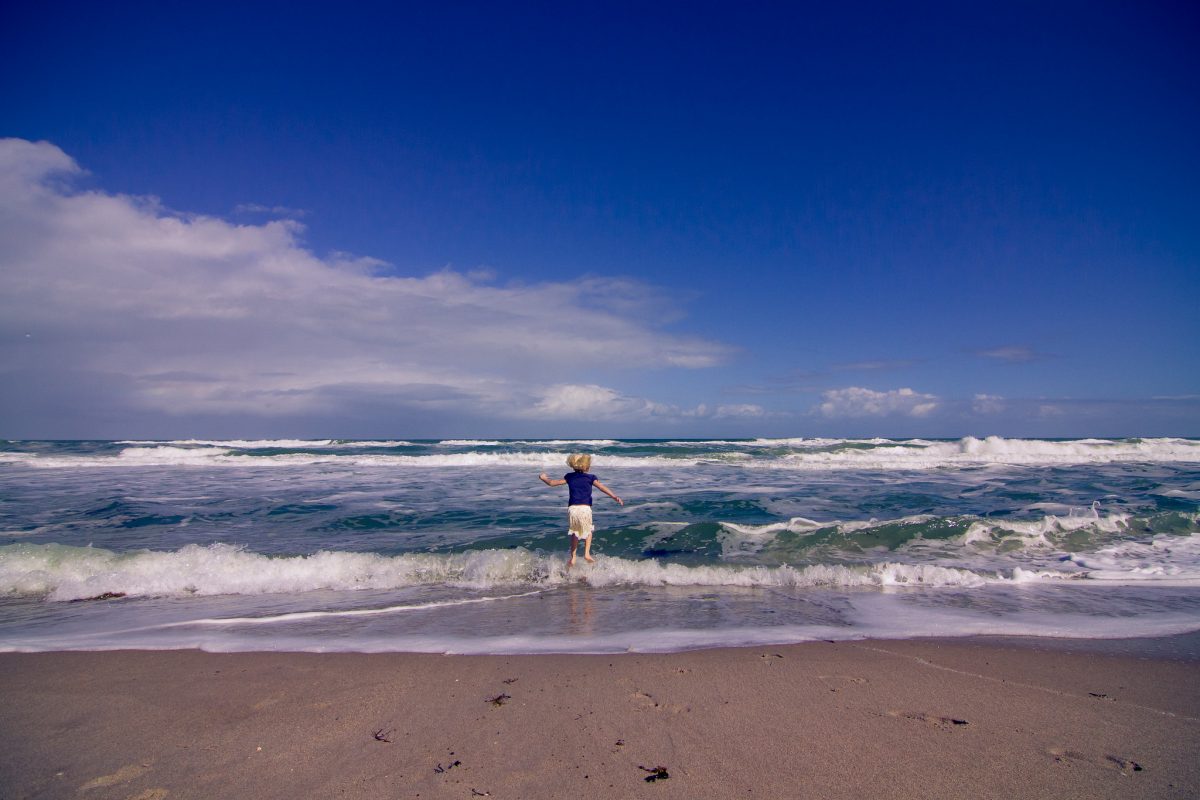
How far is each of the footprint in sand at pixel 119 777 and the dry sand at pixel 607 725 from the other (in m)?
0.01

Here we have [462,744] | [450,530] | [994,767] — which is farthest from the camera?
[450,530]

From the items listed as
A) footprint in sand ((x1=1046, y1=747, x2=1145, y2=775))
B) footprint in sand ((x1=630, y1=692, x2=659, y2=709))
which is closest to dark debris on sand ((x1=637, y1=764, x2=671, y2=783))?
footprint in sand ((x1=630, y1=692, x2=659, y2=709))

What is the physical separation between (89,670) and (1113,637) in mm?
9040

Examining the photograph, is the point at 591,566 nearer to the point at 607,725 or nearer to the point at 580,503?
the point at 580,503

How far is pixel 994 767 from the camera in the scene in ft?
10.5

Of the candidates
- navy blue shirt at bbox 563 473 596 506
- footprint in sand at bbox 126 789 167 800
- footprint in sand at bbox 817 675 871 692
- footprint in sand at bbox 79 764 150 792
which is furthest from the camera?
navy blue shirt at bbox 563 473 596 506

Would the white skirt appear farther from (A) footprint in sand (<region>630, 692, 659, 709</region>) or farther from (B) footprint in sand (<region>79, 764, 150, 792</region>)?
(B) footprint in sand (<region>79, 764, 150, 792</region>)

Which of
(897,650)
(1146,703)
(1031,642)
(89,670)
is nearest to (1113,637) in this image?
(1031,642)

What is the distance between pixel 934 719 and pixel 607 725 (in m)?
2.11

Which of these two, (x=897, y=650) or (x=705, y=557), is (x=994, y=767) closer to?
(x=897, y=650)

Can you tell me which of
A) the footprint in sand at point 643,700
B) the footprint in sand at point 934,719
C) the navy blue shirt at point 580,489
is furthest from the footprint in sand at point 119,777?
the navy blue shirt at point 580,489

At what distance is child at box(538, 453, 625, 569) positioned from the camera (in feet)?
29.1

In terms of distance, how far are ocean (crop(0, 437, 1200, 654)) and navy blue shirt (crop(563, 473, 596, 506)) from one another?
100 centimetres

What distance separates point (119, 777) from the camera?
3.23m
